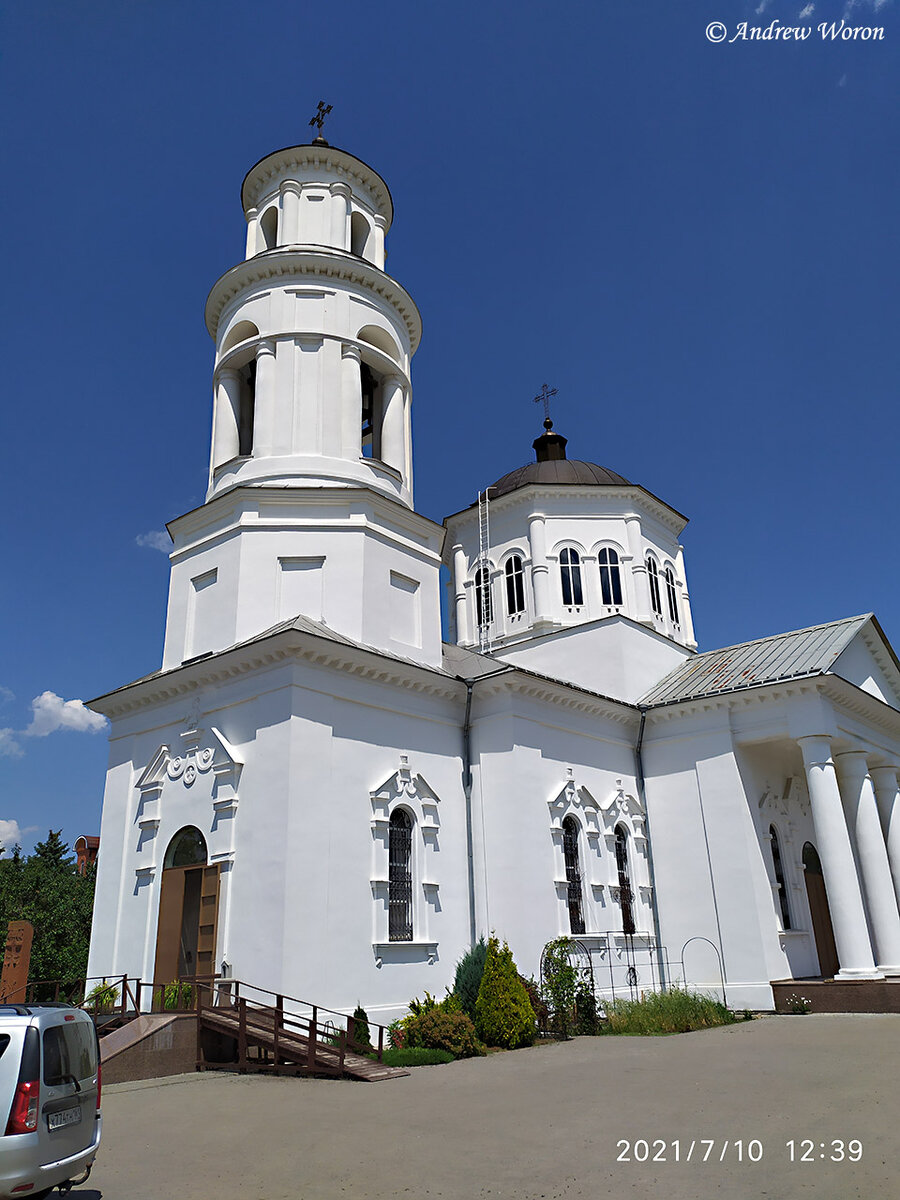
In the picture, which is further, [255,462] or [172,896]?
[255,462]

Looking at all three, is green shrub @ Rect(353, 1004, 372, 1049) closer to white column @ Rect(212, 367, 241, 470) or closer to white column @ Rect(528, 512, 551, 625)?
white column @ Rect(212, 367, 241, 470)

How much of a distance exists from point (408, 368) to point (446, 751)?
9.97 meters

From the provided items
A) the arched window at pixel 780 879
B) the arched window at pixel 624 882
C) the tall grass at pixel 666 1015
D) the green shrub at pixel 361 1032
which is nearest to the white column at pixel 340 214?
the arched window at pixel 624 882

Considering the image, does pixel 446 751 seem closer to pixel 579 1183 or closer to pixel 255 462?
pixel 255 462

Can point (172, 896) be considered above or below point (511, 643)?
below

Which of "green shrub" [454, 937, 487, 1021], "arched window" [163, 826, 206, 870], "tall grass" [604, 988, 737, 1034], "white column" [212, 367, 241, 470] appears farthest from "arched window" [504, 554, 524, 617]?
"arched window" [163, 826, 206, 870]

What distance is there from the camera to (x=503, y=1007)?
15.2 metres

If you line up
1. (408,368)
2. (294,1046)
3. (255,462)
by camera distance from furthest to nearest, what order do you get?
(408,368) → (255,462) → (294,1046)

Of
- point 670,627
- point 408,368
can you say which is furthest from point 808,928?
point 408,368

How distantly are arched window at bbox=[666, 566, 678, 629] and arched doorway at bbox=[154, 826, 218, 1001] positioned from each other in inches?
690

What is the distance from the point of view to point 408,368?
22797 mm

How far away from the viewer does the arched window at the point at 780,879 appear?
21.1 meters

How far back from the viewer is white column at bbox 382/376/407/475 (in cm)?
2130

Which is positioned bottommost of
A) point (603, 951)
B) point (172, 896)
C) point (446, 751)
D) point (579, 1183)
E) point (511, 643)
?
point (579, 1183)
